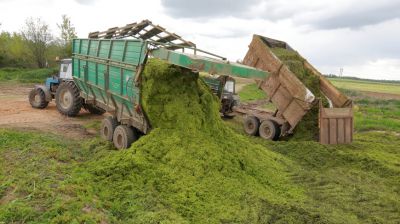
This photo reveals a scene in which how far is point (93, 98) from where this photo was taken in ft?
36.1

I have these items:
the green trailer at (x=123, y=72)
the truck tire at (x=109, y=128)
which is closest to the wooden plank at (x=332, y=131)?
the green trailer at (x=123, y=72)

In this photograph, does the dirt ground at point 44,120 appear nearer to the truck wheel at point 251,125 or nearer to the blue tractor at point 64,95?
the blue tractor at point 64,95

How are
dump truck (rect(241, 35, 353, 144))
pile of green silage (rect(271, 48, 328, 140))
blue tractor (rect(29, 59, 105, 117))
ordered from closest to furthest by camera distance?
dump truck (rect(241, 35, 353, 144))
pile of green silage (rect(271, 48, 328, 140))
blue tractor (rect(29, 59, 105, 117))

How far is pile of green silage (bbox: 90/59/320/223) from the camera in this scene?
588 centimetres

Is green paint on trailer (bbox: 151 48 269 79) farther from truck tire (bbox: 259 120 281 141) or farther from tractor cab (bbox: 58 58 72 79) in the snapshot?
tractor cab (bbox: 58 58 72 79)

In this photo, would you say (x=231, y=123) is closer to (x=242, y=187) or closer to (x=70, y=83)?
(x=70, y=83)

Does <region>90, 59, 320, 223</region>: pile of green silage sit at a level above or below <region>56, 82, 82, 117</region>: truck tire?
below

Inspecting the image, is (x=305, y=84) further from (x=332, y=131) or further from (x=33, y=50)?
(x=33, y=50)

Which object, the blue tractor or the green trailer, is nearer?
the green trailer

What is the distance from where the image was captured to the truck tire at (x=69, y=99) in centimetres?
1255

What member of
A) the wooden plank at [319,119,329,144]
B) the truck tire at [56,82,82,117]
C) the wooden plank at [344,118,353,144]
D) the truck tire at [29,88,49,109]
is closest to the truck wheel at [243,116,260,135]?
the wooden plank at [319,119,329,144]

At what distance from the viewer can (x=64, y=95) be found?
→ 43.0 ft

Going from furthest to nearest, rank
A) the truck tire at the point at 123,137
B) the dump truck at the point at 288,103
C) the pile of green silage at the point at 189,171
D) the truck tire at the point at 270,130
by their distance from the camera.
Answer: the truck tire at the point at 270,130
the dump truck at the point at 288,103
the truck tire at the point at 123,137
the pile of green silage at the point at 189,171

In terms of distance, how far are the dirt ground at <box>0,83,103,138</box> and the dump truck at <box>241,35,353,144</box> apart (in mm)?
5332
